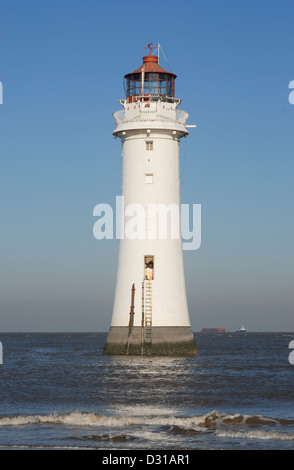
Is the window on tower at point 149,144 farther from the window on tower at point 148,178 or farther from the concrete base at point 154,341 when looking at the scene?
the concrete base at point 154,341

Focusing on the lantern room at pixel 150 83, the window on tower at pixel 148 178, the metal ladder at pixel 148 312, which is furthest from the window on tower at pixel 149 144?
the metal ladder at pixel 148 312

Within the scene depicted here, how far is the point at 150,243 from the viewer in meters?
41.2

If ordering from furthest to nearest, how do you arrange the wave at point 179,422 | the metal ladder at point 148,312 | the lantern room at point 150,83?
the lantern room at point 150,83 → the metal ladder at point 148,312 → the wave at point 179,422

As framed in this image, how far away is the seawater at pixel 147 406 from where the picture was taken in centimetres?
1970

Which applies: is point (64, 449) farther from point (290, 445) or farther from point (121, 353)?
point (121, 353)

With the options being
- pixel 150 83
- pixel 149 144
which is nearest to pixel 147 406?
pixel 149 144

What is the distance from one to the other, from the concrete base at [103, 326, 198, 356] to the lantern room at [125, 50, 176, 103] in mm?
12449

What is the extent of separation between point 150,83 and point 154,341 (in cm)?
1410

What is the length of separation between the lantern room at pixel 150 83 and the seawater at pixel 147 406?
Answer: 46.9 feet

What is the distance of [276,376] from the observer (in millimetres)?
38875

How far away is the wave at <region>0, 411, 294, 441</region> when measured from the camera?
21219 millimetres
